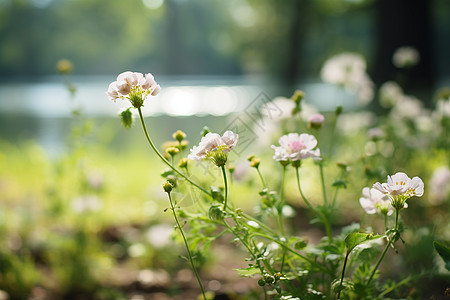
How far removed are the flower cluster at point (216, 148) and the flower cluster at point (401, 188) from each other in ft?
0.77

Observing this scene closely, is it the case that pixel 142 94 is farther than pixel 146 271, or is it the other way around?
pixel 146 271

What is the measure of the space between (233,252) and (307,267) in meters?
0.94

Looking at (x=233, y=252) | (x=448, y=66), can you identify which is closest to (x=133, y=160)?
(x=233, y=252)

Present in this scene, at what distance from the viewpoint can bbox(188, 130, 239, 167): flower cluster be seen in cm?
74

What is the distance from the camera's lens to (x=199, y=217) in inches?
34.5

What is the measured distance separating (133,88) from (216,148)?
0.17 meters

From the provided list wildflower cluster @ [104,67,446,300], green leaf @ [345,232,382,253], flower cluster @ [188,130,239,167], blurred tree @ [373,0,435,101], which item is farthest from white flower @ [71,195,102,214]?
blurred tree @ [373,0,435,101]

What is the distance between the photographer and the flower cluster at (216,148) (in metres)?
0.74

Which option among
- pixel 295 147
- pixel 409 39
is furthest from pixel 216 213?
pixel 409 39

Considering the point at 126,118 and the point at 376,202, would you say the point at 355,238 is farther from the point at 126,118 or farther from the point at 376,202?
the point at 126,118

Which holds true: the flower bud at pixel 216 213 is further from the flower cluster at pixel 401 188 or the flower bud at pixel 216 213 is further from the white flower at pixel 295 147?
the flower cluster at pixel 401 188

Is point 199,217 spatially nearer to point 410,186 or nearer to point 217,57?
point 410,186

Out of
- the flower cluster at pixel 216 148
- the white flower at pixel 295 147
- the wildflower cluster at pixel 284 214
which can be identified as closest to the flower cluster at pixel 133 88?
the wildflower cluster at pixel 284 214

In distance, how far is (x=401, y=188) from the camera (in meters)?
0.70
